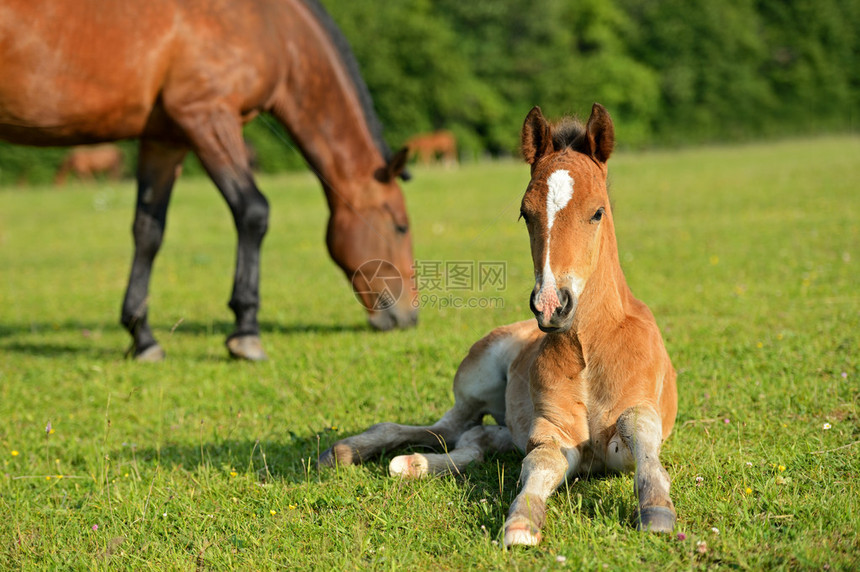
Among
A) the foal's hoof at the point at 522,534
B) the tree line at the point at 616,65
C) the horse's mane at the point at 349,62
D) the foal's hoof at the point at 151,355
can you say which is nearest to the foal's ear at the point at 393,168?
the horse's mane at the point at 349,62

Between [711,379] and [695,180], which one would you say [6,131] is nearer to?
[711,379]

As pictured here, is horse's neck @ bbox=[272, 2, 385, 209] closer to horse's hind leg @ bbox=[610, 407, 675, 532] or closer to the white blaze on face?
the white blaze on face

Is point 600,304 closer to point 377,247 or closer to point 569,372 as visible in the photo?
point 569,372

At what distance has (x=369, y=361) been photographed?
637 centimetres

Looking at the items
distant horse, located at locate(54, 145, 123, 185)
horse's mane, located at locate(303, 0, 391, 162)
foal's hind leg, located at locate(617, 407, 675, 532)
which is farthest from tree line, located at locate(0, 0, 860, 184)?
foal's hind leg, located at locate(617, 407, 675, 532)

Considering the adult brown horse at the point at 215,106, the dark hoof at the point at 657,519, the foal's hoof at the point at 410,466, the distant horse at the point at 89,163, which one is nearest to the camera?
the dark hoof at the point at 657,519

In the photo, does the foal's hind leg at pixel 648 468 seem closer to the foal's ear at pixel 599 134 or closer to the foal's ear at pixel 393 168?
the foal's ear at pixel 599 134

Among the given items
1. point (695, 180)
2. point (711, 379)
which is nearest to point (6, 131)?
point (711, 379)

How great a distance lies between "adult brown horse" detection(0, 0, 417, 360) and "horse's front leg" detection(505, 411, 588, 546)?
379cm

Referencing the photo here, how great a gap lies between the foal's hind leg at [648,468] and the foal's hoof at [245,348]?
4.01 metres

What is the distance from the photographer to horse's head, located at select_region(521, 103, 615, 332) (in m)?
3.16

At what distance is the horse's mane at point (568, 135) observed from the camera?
12.1 feet

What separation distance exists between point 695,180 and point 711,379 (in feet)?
58.8

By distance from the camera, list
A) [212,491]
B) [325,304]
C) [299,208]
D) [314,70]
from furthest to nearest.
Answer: [299,208], [325,304], [314,70], [212,491]
